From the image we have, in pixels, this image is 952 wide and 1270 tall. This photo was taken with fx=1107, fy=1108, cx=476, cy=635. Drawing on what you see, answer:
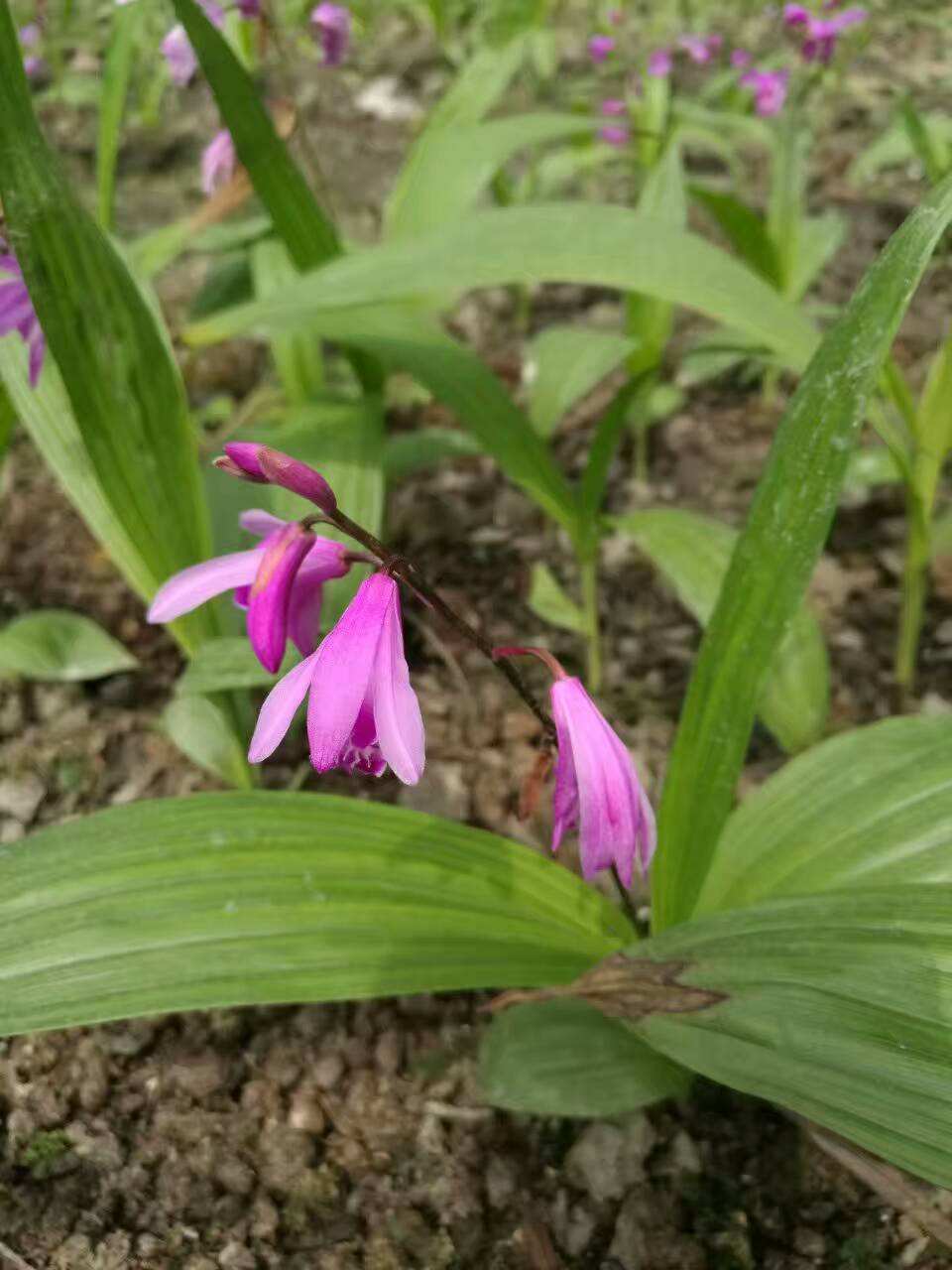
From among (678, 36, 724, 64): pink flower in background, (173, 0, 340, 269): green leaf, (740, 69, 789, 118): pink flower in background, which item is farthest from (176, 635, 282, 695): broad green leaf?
(678, 36, 724, 64): pink flower in background

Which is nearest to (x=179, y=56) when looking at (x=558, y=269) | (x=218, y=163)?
(x=218, y=163)

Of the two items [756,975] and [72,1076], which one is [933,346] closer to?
[756,975]

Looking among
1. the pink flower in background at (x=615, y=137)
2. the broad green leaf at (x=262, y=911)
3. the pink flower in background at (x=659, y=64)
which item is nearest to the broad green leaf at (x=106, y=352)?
the broad green leaf at (x=262, y=911)

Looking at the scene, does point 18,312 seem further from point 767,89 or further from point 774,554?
point 767,89

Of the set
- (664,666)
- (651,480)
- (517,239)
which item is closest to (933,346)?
(651,480)

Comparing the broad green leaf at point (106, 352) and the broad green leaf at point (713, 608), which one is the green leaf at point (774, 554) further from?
the broad green leaf at point (106, 352)

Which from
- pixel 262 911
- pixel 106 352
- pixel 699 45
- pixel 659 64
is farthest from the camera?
pixel 699 45

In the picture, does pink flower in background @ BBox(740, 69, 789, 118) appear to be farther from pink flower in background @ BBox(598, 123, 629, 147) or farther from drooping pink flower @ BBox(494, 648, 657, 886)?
drooping pink flower @ BBox(494, 648, 657, 886)
